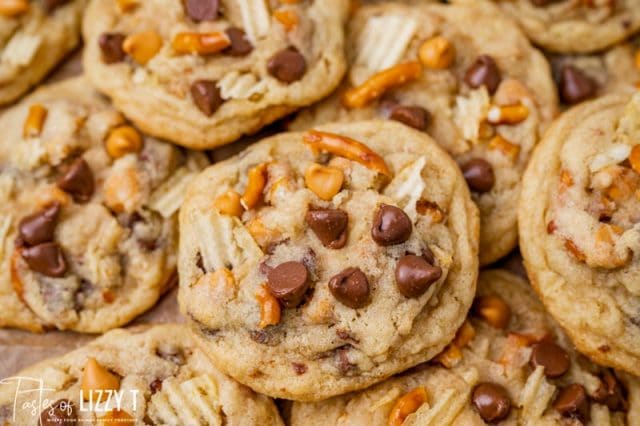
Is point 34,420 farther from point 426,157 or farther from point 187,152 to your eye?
point 426,157

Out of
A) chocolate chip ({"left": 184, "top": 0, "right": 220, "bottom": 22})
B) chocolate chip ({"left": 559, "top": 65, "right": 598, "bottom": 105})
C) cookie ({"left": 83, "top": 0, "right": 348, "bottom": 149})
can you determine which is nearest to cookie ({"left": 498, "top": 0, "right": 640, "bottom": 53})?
chocolate chip ({"left": 559, "top": 65, "right": 598, "bottom": 105})

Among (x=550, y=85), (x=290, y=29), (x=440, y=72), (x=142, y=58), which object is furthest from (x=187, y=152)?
(x=550, y=85)

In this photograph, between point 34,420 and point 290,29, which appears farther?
point 290,29

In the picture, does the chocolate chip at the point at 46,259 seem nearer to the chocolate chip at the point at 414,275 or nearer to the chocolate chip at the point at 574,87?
the chocolate chip at the point at 414,275

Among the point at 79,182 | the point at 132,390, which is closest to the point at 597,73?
the point at 79,182

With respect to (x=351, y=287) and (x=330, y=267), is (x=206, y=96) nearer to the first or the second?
(x=330, y=267)

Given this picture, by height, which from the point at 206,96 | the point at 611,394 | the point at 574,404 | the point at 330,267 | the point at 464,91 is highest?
the point at 206,96
